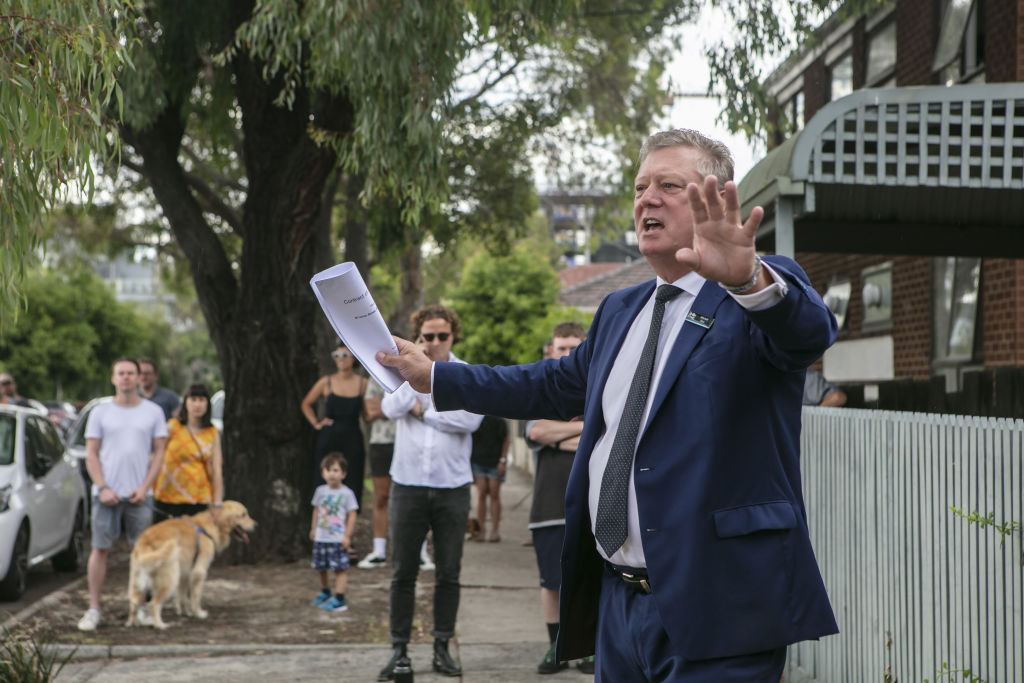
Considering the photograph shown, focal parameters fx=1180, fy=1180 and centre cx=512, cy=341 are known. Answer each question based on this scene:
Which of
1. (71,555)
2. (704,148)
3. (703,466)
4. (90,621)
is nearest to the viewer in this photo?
(703,466)

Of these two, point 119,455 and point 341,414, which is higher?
point 341,414

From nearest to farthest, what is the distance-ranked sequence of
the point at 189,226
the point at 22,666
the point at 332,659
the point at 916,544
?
1. the point at 916,544
2. the point at 22,666
3. the point at 332,659
4. the point at 189,226

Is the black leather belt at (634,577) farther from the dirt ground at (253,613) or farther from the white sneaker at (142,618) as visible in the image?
the white sneaker at (142,618)

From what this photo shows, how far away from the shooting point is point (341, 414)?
11.7 meters

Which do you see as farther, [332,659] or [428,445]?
[332,659]

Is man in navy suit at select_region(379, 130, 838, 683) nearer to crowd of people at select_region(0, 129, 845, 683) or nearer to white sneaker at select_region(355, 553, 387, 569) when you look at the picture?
crowd of people at select_region(0, 129, 845, 683)

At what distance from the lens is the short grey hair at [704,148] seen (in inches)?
112

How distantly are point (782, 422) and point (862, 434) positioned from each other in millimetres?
3118

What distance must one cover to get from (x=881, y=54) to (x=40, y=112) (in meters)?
13.3

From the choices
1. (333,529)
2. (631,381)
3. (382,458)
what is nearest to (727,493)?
(631,381)

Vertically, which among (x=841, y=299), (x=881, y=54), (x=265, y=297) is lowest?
(x=265, y=297)

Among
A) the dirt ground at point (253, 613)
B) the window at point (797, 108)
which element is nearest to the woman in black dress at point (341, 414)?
the dirt ground at point (253, 613)

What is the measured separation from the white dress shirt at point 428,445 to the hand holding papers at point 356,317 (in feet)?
11.7

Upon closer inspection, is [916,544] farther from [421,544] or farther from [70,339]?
[70,339]
